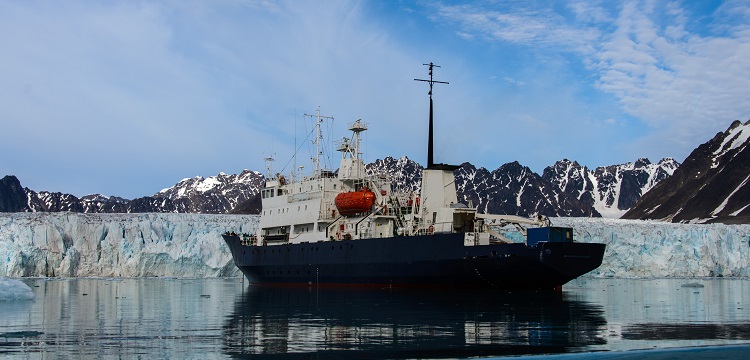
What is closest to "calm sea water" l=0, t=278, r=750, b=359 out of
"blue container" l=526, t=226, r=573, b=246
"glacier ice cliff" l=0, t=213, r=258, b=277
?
"blue container" l=526, t=226, r=573, b=246

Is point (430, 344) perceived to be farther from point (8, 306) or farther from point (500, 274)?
point (500, 274)


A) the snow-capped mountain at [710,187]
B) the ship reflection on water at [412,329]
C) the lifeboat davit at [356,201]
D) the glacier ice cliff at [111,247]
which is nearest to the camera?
the ship reflection on water at [412,329]

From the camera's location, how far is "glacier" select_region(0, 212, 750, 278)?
1896 inches

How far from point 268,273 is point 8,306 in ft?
67.0

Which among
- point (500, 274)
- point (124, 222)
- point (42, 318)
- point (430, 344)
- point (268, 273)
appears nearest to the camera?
point (430, 344)

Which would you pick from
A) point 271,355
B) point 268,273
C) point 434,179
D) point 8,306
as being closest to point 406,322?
point 271,355

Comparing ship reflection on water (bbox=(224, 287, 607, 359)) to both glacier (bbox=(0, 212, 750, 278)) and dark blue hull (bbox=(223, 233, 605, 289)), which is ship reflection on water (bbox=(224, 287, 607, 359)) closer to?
dark blue hull (bbox=(223, 233, 605, 289))

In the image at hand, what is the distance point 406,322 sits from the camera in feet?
52.9

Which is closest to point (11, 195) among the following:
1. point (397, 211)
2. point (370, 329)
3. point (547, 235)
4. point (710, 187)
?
point (710, 187)

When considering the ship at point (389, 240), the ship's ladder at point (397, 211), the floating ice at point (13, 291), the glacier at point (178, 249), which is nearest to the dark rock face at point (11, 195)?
the glacier at point (178, 249)

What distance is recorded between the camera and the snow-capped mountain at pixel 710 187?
145 meters

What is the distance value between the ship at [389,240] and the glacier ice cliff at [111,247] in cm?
573

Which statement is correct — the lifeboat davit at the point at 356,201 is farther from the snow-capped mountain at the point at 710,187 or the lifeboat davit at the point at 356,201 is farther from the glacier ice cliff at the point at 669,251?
the snow-capped mountain at the point at 710,187

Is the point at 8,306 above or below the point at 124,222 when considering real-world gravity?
below
